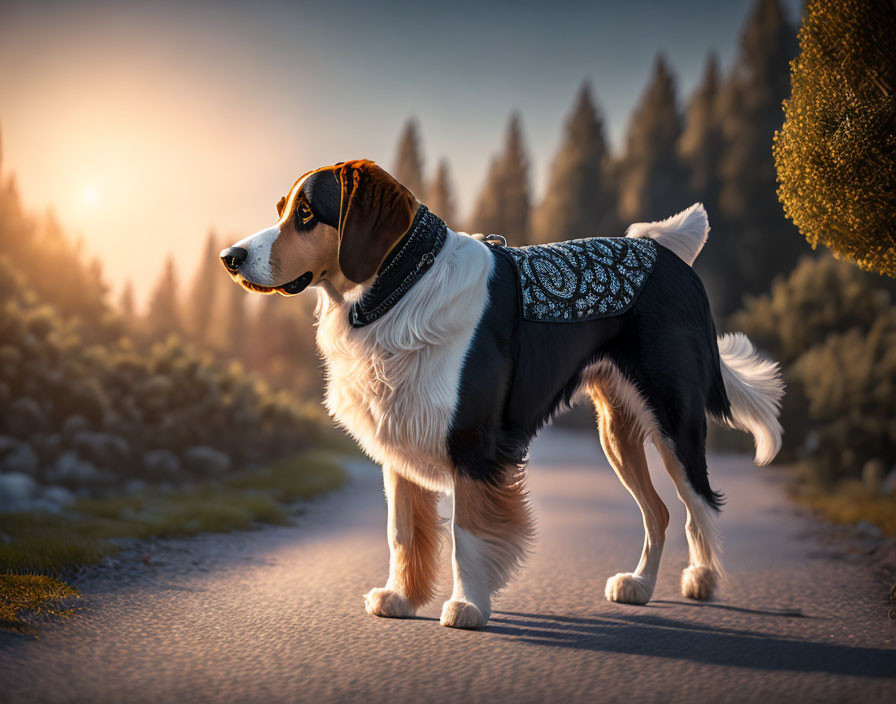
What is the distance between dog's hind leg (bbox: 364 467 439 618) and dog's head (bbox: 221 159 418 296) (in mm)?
1189

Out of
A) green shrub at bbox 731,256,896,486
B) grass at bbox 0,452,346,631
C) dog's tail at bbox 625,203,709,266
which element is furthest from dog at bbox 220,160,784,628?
green shrub at bbox 731,256,896,486

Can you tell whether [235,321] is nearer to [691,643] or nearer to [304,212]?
[304,212]

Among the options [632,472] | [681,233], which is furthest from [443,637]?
[681,233]

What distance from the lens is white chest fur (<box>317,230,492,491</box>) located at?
159 inches

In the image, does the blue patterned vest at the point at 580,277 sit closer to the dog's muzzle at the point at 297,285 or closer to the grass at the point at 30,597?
the dog's muzzle at the point at 297,285

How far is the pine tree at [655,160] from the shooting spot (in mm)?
34500

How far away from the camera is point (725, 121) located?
36281 millimetres

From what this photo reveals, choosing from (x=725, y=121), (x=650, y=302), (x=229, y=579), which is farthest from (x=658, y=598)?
(x=725, y=121)

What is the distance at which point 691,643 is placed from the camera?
12.7ft

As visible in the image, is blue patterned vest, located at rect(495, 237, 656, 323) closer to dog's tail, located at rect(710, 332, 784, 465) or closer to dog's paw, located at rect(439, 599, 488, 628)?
dog's tail, located at rect(710, 332, 784, 465)

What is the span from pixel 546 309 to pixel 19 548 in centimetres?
351

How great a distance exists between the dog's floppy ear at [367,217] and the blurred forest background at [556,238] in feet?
15.0

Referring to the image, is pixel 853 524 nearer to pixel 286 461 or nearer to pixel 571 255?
pixel 571 255

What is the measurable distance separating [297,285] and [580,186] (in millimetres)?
32088
